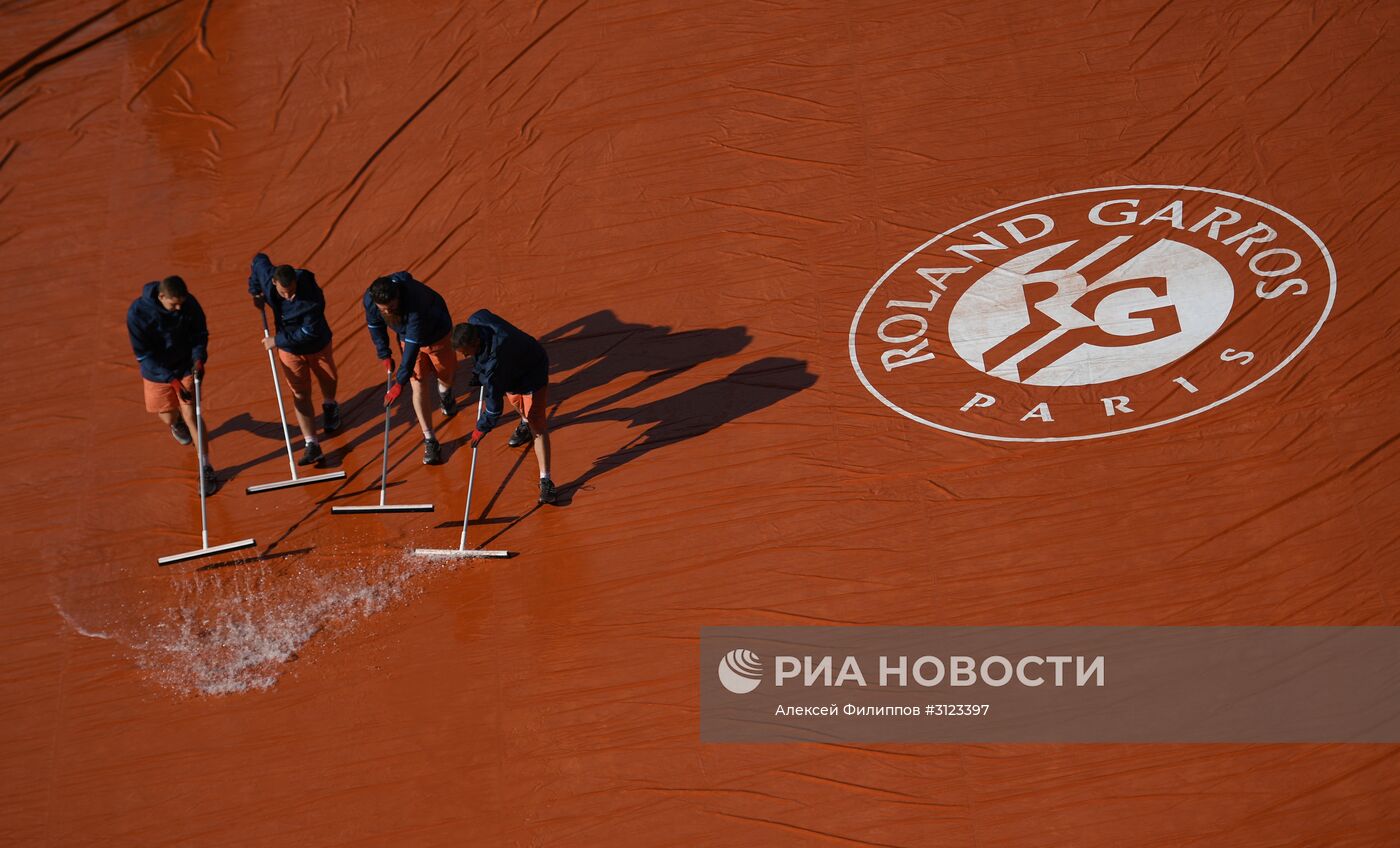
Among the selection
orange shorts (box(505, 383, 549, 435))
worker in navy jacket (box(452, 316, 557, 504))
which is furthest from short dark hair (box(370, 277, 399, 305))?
orange shorts (box(505, 383, 549, 435))

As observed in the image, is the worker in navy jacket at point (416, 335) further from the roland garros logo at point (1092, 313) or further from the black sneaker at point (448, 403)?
the roland garros logo at point (1092, 313)

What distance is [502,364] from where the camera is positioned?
8.84 m

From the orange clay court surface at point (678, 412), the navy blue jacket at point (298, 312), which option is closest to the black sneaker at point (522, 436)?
the orange clay court surface at point (678, 412)

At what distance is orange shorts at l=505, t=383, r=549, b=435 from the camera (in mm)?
9164

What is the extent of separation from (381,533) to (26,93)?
273 inches

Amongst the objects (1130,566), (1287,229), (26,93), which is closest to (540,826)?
(1130,566)

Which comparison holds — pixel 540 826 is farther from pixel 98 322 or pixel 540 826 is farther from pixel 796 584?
pixel 98 322

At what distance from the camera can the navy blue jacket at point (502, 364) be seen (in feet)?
28.8

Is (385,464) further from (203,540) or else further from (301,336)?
(203,540)

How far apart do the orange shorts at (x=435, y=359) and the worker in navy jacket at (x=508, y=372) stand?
584 millimetres

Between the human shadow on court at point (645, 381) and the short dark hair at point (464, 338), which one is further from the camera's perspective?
the human shadow on court at point (645, 381)

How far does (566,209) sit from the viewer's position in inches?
445

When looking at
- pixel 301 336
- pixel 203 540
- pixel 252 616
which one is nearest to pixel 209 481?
pixel 203 540

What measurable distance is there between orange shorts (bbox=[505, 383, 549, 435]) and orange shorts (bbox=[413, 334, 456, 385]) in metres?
0.68
